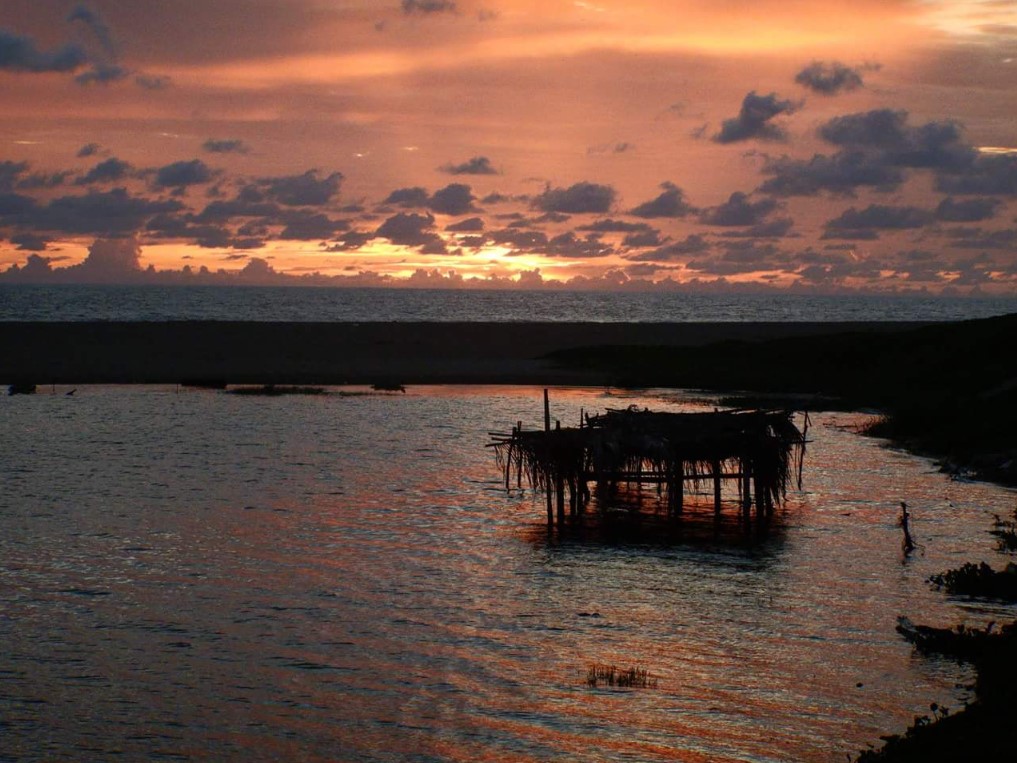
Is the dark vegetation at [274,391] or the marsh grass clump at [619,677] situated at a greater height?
the dark vegetation at [274,391]

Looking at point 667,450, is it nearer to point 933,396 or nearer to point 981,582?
point 981,582

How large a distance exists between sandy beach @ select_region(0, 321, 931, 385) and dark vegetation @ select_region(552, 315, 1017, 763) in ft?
25.6

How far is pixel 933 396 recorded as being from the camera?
48.3m

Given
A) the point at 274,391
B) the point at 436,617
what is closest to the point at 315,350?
the point at 274,391

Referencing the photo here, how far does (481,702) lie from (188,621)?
6.41 m

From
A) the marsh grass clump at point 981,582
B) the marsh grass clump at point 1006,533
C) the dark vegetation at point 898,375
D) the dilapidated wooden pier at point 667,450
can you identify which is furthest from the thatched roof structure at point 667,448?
the dark vegetation at point 898,375

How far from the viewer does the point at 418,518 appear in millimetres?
27703

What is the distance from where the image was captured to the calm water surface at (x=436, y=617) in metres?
14.3

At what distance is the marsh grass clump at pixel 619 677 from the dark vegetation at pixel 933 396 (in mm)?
3556

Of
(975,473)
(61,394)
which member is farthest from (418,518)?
(61,394)

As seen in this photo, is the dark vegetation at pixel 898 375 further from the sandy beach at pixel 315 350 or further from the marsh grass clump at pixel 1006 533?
the marsh grass clump at pixel 1006 533

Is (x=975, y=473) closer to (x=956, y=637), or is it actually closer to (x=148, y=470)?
(x=956, y=637)

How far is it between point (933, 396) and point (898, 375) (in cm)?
798

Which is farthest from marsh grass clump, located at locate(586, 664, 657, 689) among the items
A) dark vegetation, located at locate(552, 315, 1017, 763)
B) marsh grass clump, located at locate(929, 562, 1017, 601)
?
marsh grass clump, located at locate(929, 562, 1017, 601)
